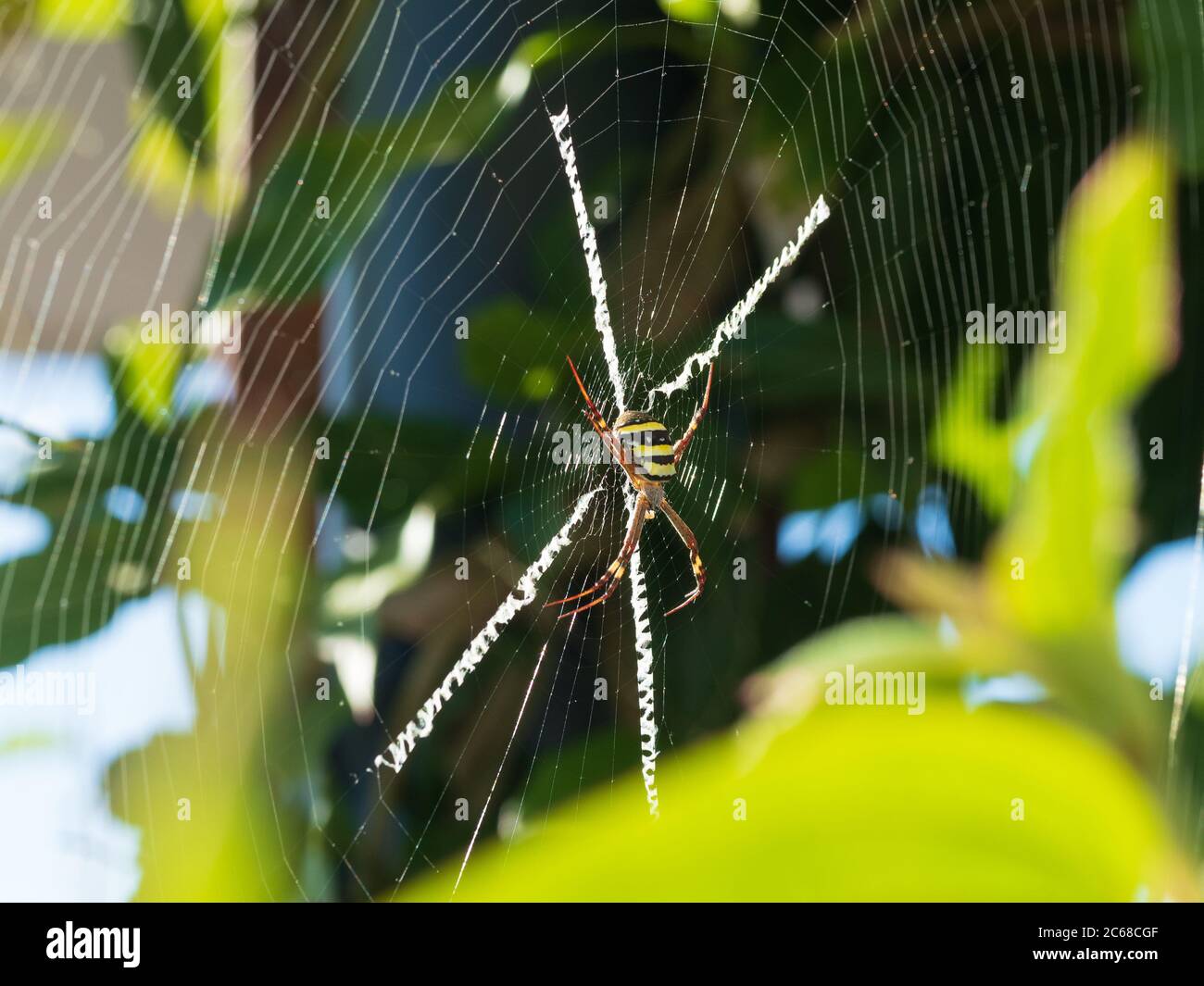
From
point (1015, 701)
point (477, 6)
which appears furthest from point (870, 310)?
point (1015, 701)

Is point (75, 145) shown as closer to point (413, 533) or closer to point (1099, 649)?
point (413, 533)

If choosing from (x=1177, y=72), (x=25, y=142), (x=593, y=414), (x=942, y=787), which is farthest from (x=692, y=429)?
(x=942, y=787)

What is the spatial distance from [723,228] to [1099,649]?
1.25 metres

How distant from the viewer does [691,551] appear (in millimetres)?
1594

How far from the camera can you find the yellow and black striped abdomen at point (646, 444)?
4.76 ft

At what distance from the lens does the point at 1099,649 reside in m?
0.35

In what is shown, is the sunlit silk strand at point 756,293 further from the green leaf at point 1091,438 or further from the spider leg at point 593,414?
the green leaf at point 1091,438

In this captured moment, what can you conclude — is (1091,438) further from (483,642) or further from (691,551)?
(691,551)

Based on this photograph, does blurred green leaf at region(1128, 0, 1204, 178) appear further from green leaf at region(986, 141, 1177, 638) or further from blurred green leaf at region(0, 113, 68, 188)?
blurred green leaf at region(0, 113, 68, 188)

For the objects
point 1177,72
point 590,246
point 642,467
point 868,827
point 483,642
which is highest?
point 1177,72

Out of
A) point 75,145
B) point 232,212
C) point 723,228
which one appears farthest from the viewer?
point 723,228

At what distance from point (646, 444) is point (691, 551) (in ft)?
0.72

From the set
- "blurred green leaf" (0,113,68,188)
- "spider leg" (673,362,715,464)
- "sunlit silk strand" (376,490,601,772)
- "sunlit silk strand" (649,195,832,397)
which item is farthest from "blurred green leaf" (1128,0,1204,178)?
"blurred green leaf" (0,113,68,188)

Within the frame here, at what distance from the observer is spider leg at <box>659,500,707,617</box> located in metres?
1.53
